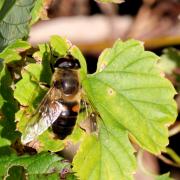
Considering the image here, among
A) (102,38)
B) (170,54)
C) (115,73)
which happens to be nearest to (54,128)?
(115,73)

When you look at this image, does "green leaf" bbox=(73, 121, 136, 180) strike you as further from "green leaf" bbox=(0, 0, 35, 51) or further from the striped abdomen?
"green leaf" bbox=(0, 0, 35, 51)

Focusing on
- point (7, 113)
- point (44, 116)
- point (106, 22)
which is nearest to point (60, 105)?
point (44, 116)

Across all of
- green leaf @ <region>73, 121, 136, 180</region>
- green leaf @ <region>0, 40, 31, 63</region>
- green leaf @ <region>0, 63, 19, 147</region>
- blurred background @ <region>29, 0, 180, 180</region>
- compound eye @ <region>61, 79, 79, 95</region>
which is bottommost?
blurred background @ <region>29, 0, 180, 180</region>

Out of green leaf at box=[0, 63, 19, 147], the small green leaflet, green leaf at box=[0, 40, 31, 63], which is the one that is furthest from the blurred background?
green leaf at box=[0, 40, 31, 63]

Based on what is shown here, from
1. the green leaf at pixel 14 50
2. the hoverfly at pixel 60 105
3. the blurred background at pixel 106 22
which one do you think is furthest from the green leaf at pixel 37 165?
the blurred background at pixel 106 22

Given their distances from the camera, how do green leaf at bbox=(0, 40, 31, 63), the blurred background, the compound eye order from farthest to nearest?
the blurred background → the compound eye → green leaf at bbox=(0, 40, 31, 63)

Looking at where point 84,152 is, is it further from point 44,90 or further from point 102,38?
point 102,38

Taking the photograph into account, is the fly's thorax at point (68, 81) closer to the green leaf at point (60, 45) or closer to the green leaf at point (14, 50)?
the green leaf at point (60, 45)

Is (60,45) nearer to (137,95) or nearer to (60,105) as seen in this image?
(60,105)
